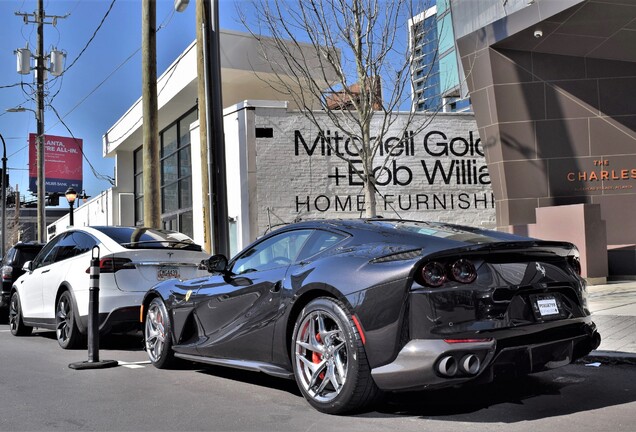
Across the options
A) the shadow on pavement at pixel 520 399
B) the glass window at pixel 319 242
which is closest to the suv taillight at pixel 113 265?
the glass window at pixel 319 242

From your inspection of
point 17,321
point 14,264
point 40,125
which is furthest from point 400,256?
point 40,125

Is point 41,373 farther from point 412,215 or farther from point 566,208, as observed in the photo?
point 412,215

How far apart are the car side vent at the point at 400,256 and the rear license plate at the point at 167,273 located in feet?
13.9

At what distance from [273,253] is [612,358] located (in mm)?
3356

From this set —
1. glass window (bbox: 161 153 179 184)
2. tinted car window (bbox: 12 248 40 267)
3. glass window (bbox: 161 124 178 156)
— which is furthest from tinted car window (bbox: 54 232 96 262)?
glass window (bbox: 161 124 178 156)

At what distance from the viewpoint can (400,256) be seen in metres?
4.20

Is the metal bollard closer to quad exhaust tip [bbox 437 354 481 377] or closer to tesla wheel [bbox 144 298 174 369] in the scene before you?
tesla wheel [bbox 144 298 174 369]

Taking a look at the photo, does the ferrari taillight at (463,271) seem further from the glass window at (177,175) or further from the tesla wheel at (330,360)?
the glass window at (177,175)

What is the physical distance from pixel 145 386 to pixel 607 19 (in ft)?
37.6

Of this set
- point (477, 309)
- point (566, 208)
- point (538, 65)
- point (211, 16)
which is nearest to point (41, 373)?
point (477, 309)

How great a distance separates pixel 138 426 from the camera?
4.22m

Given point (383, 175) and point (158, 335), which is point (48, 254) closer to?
point (158, 335)

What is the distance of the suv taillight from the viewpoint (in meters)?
7.62

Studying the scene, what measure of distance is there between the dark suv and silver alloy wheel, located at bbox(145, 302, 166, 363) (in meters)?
6.07
